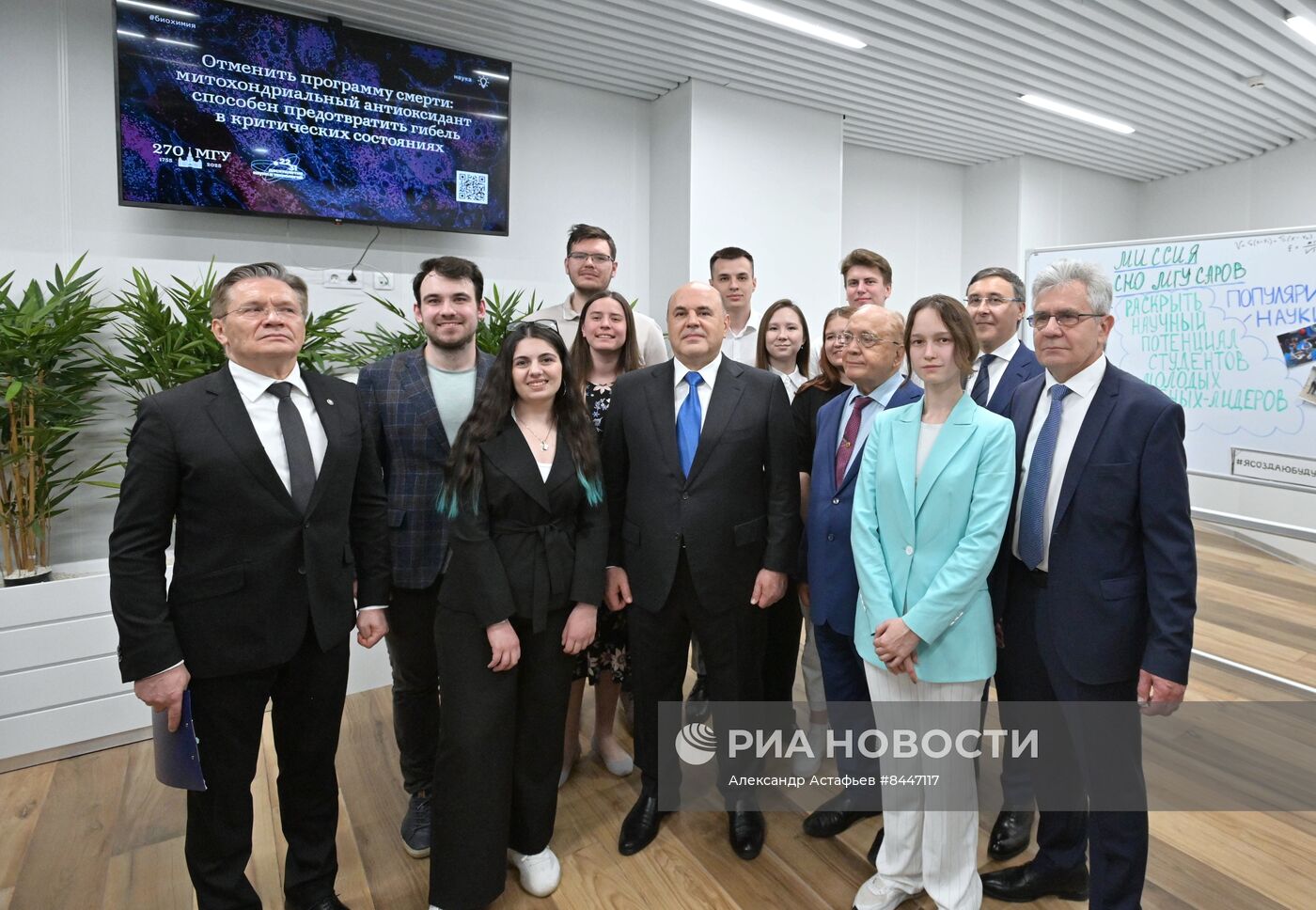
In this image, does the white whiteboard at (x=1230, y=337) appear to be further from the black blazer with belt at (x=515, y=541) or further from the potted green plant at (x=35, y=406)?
the potted green plant at (x=35, y=406)

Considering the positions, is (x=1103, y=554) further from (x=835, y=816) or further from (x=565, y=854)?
(x=565, y=854)

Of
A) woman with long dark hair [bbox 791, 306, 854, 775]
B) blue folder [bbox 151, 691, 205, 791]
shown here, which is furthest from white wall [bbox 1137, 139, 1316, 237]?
blue folder [bbox 151, 691, 205, 791]

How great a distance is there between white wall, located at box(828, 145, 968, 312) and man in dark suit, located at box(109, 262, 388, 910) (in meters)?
5.94

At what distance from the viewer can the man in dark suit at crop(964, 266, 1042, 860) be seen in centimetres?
229

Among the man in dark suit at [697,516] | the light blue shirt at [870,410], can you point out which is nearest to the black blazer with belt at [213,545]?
the man in dark suit at [697,516]

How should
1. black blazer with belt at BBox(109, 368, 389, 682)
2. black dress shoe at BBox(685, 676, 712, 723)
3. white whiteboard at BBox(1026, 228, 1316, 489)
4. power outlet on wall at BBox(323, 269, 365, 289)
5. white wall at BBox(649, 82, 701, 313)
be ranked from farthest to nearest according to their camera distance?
1. white wall at BBox(649, 82, 701, 313)
2. power outlet on wall at BBox(323, 269, 365, 289)
3. black dress shoe at BBox(685, 676, 712, 723)
4. white whiteboard at BBox(1026, 228, 1316, 489)
5. black blazer with belt at BBox(109, 368, 389, 682)

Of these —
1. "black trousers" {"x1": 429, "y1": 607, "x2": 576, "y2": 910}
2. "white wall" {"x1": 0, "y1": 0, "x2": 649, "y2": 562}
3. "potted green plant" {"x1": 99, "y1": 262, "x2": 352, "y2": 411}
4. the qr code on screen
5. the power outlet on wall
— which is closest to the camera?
"black trousers" {"x1": 429, "y1": 607, "x2": 576, "y2": 910}

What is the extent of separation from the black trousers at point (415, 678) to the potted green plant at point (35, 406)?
1.95 meters

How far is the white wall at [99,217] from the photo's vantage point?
3465 millimetres

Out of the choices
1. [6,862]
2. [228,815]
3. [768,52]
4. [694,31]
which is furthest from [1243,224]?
[6,862]

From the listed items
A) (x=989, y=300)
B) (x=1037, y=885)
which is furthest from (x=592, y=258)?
(x=1037, y=885)

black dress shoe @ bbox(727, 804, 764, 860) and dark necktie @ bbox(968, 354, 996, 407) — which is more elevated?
dark necktie @ bbox(968, 354, 996, 407)

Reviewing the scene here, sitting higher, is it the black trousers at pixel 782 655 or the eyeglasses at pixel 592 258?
the eyeglasses at pixel 592 258

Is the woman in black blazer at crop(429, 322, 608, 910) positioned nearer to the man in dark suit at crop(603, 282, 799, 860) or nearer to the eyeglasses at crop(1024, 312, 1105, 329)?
the man in dark suit at crop(603, 282, 799, 860)
